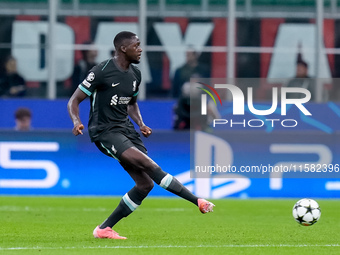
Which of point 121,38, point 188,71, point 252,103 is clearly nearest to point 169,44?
point 188,71

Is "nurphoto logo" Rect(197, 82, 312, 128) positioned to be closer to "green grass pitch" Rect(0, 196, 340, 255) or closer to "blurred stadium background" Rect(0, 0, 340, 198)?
"blurred stadium background" Rect(0, 0, 340, 198)

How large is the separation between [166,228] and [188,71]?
29.8ft

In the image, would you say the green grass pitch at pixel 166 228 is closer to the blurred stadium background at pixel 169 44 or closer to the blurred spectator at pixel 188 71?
the blurred stadium background at pixel 169 44

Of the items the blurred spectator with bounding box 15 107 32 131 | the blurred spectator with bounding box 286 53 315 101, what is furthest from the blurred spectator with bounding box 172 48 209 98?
the blurred spectator with bounding box 15 107 32 131

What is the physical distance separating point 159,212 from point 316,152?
364cm

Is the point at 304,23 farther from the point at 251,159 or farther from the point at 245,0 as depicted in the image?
the point at 251,159

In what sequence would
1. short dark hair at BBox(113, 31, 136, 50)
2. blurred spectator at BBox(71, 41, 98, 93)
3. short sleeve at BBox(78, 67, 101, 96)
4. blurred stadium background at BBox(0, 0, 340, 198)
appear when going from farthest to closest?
blurred stadium background at BBox(0, 0, 340, 198), blurred spectator at BBox(71, 41, 98, 93), short dark hair at BBox(113, 31, 136, 50), short sleeve at BBox(78, 67, 101, 96)

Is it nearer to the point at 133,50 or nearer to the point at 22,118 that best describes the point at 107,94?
the point at 133,50

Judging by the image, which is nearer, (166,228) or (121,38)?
(121,38)

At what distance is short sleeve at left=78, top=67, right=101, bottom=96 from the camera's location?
9.03 m

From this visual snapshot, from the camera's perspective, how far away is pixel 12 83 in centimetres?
1950

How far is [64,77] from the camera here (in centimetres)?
2011

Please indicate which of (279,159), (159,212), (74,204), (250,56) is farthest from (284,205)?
(250,56)

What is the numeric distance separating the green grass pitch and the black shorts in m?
0.90
